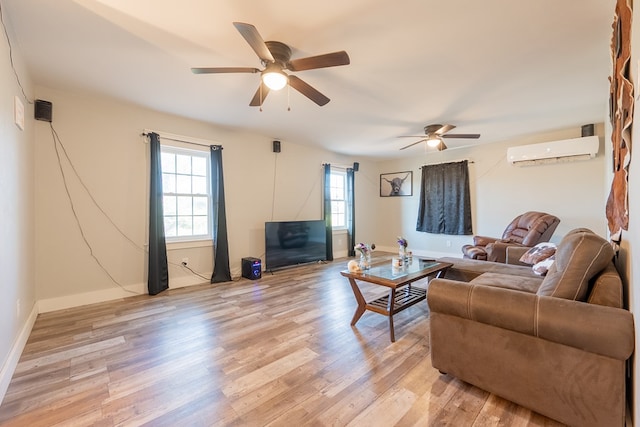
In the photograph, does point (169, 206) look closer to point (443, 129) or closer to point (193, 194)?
point (193, 194)

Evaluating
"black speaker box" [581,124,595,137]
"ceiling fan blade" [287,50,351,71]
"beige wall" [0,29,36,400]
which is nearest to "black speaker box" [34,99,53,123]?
"beige wall" [0,29,36,400]

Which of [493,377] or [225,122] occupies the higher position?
[225,122]

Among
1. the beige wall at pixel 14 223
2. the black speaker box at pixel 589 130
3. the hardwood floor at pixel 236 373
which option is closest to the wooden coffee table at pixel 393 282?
the hardwood floor at pixel 236 373

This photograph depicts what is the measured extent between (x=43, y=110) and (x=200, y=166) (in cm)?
179

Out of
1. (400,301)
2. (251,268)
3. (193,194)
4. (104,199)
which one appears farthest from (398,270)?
(104,199)

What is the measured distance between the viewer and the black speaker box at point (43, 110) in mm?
3025

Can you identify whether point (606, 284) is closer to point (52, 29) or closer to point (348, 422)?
point (348, 422)

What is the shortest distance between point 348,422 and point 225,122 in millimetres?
4018

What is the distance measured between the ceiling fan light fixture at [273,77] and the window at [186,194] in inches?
93.8

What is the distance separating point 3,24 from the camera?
6.31 feet

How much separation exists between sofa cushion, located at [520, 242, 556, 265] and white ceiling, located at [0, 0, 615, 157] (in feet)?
5.71

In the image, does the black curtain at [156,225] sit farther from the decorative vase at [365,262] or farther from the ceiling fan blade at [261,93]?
the decorative vase at [365,262]

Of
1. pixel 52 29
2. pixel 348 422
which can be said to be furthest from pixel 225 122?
pixel 348 422

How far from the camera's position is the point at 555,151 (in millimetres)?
4633
